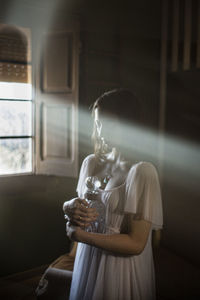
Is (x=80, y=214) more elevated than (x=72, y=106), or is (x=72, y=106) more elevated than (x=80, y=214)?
(x=72, y=106)

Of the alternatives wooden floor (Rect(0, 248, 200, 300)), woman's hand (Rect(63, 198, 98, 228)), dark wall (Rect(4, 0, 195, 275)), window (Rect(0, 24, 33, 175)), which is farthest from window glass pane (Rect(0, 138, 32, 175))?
woman's hand (Rect(63, 198, 98, 228))

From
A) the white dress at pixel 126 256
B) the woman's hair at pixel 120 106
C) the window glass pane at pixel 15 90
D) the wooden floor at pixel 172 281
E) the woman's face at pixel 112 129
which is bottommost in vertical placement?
the wooden floor at pixel 172 281

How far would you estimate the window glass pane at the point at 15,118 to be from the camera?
11.1ft

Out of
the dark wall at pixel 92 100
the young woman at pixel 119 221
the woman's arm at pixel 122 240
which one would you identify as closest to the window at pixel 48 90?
the dark wall at pixel 92 100

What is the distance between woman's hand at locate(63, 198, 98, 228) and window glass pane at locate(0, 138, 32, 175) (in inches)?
80.7

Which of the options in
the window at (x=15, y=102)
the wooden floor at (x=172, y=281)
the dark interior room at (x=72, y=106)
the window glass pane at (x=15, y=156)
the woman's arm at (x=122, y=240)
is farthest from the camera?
the window glass pane at (x=15, y=156)

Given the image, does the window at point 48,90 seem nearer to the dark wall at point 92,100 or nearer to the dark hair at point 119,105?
the dark wall at point 92,100

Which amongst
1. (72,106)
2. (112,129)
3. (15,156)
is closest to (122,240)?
(112,129)

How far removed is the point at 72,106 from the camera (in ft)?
10.1

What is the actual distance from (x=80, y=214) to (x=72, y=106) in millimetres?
1807

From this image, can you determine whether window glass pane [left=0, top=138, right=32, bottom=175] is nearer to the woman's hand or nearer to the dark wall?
the dark wall

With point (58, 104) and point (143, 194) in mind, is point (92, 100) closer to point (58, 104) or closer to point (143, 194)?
point (58, 104)

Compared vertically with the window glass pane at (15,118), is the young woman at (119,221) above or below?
below

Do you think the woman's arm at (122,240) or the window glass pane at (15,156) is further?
the window glass pane at (15,156)
